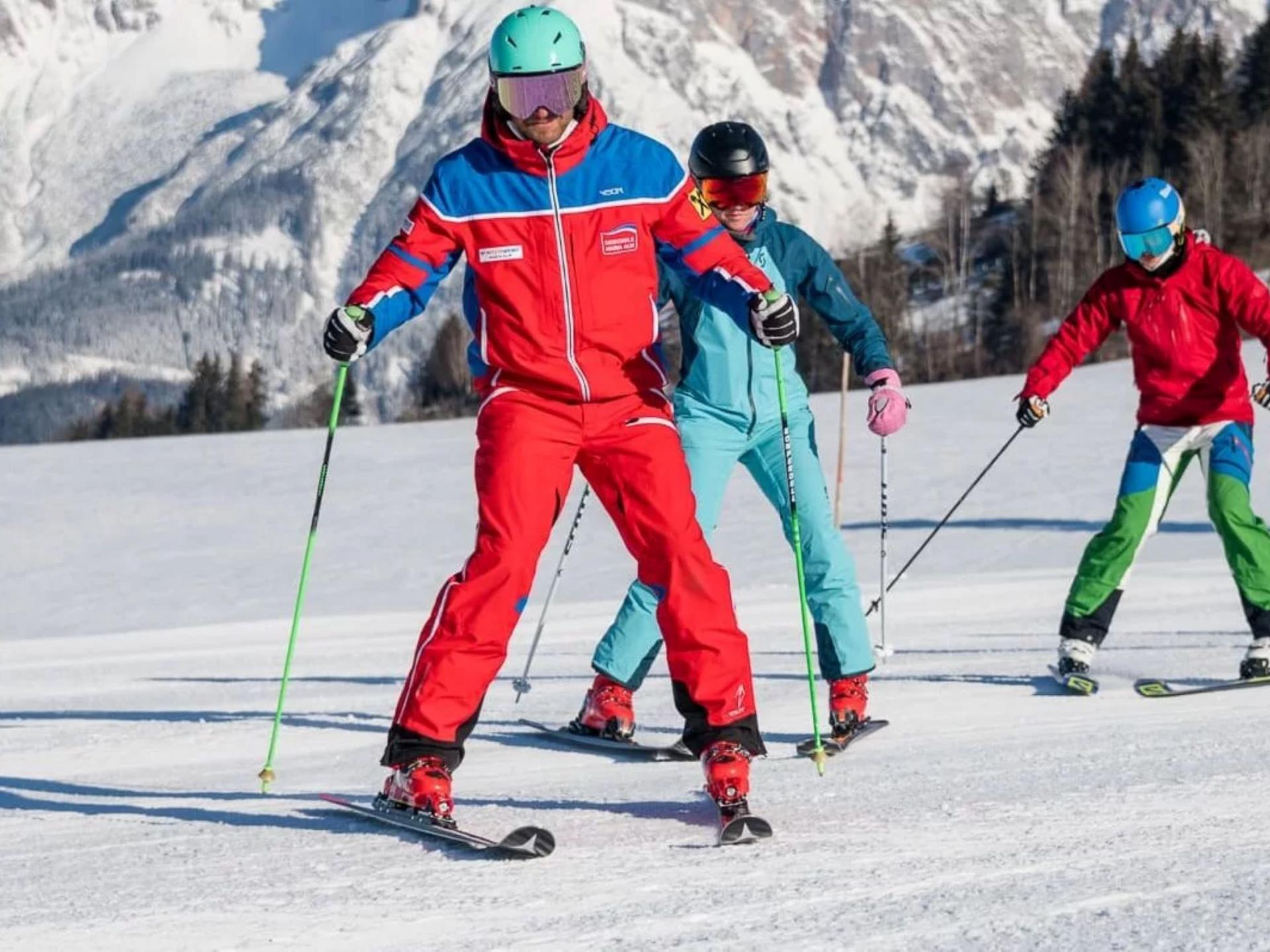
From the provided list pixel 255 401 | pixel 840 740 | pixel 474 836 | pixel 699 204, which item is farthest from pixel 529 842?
pixel 255 401

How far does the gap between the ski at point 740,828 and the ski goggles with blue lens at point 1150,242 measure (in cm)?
349

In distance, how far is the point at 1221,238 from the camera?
2527 inches

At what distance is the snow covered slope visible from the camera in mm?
3387

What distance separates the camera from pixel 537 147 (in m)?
4.40

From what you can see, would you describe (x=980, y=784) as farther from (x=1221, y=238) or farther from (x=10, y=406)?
(x=10, y=406)

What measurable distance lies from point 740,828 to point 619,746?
1.96m

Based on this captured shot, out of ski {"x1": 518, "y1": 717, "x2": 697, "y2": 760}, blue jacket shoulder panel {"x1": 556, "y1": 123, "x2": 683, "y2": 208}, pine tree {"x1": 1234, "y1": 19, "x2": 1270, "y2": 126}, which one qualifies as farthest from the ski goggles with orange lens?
pine tree {"x1": 1234, "y1": 19, "x2": 1270, "y2": 126}

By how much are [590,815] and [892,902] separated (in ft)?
4.27

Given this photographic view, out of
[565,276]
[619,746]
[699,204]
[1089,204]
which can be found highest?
[1089,204]

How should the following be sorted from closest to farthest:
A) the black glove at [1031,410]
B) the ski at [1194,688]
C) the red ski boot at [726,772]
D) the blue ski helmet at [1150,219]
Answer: the red ski boot at [726,772] < the ski at [1194,688] < the blue ski helmet at [1150,219] < the black glove at [1031,410]

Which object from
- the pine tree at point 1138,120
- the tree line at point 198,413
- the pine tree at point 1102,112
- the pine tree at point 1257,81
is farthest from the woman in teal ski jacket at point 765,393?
the tree line at point 198,413

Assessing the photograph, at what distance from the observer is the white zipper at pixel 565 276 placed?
4395 mm

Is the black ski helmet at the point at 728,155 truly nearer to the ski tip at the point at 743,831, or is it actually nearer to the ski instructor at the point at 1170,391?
the ski instructor at the point at 1170,391

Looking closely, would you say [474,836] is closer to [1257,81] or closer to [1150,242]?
[1150,242]
